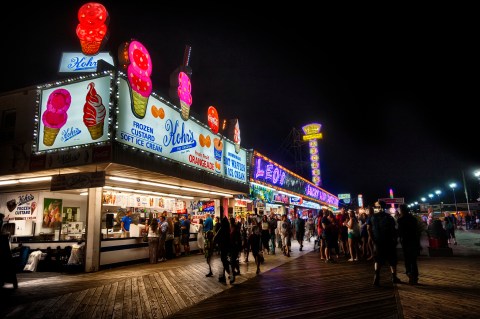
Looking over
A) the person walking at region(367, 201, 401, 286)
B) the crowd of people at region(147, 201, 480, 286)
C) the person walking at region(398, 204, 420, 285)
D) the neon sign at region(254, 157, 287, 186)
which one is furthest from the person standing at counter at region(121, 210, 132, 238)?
the person walking at region(398, 204, 420, 285)

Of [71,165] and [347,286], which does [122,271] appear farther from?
[347,286]

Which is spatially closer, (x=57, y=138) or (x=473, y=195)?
(x=57, y=138)

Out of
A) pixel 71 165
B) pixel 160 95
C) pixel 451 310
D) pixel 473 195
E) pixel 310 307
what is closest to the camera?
pixel 451 310

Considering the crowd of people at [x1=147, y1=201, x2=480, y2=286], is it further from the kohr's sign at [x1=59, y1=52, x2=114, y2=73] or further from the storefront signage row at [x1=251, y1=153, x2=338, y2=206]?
the kohr's sign at [x1=59, y1=52, x2=114, y2=73]

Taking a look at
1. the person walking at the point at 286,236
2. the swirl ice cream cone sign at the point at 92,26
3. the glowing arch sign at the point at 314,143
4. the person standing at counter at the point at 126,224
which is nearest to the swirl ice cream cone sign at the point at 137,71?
the swirl ice cream cone sign at the point at 92,26

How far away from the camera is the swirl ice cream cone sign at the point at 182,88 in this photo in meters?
13.7

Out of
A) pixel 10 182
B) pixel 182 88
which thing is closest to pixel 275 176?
pixel 182 88

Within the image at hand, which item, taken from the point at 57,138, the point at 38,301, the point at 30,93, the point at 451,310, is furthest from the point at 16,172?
the point at 451,310

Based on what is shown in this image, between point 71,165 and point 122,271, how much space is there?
4.45 m

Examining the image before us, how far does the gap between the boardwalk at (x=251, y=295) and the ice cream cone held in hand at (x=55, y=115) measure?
506 cm

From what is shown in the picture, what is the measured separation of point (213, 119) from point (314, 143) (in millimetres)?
48277

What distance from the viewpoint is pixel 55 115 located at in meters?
10.9

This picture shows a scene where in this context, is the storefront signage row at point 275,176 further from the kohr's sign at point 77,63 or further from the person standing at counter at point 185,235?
the kohr's sign at point 77,63

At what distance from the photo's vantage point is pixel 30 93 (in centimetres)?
1186
